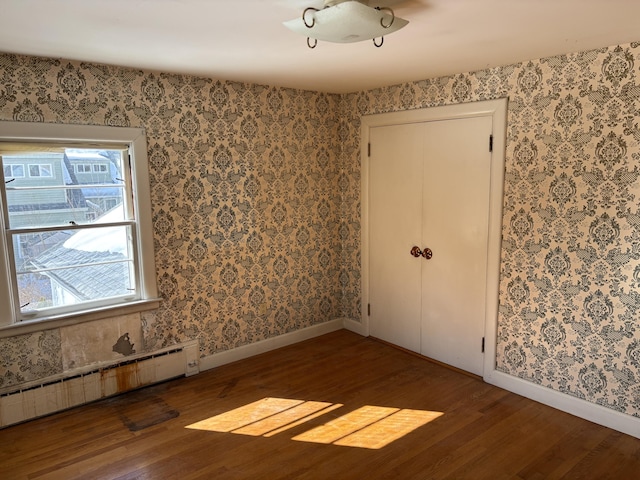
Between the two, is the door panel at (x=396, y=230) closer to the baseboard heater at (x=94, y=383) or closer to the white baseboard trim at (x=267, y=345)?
the white baseboard trim at (x=267, y=345)

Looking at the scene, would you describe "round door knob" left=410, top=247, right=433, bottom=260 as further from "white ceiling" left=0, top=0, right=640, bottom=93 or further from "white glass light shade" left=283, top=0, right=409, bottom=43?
"white glass light shade" left=283, top=0, right=409, bottom=43

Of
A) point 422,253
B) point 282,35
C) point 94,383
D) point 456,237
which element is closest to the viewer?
point 282,35

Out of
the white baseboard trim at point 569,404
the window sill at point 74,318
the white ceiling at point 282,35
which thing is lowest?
the white baseboard trim at point 569,404

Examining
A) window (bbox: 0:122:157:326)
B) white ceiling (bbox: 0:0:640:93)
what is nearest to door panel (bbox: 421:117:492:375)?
white ceiling (bbox: 0:0:640:93)

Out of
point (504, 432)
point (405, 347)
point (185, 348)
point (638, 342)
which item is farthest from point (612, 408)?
point (185, 348)

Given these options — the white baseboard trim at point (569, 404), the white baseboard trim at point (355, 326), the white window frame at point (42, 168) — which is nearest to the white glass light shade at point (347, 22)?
the white window frame at point (42, 168)

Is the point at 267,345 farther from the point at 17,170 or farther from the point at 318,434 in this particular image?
the point at 17,170

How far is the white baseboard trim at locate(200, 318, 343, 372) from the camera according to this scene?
3.83 meters

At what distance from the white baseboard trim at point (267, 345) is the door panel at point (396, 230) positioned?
1.69 feet

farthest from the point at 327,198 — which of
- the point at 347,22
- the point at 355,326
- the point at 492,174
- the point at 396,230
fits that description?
the point at 347,22

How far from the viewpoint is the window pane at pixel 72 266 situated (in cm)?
300

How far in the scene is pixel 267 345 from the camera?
4152mm

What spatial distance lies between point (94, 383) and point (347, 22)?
291 centimetres

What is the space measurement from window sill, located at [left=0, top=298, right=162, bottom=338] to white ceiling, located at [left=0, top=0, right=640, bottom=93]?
1.67 meters
